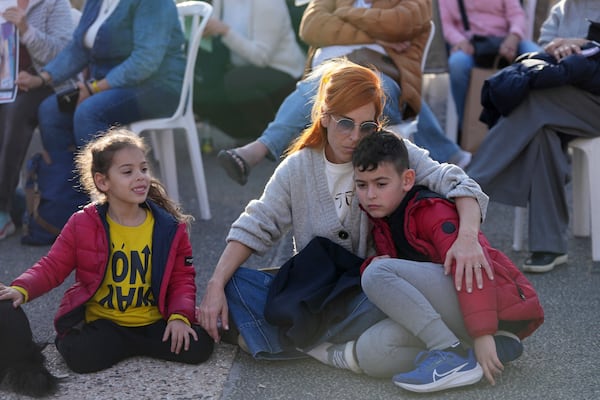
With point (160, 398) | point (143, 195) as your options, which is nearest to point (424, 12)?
point (143, 195)

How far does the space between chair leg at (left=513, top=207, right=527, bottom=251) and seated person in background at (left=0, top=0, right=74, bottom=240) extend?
256 centimetres

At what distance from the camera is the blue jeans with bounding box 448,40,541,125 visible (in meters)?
6.16

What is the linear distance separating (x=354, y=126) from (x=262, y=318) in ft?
2.36

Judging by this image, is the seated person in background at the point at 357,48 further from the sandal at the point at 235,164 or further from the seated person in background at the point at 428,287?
the seated person in background at the point at 428,287

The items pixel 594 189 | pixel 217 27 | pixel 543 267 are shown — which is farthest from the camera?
pixel 217 27

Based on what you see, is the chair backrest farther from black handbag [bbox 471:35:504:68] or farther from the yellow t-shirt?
the yellow t-shirt

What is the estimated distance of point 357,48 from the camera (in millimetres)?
4848

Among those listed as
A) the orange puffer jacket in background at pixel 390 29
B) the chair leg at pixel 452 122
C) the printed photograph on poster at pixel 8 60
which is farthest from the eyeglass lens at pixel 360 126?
the chair leg at pixel 452 122

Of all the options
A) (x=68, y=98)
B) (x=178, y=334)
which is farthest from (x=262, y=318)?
(x=68, y=98)

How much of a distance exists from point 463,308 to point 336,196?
641 mm

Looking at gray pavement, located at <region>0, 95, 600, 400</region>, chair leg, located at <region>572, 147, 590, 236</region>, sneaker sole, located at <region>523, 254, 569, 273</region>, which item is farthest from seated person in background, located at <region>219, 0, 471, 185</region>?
gray pavement, located at <region>0, 95, 600, 400</region>

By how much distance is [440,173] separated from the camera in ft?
10.7

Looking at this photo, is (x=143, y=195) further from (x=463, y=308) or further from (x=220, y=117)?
(x=220, y=117)

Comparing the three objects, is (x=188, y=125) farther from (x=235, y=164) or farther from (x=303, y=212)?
(x=303, y=212)
